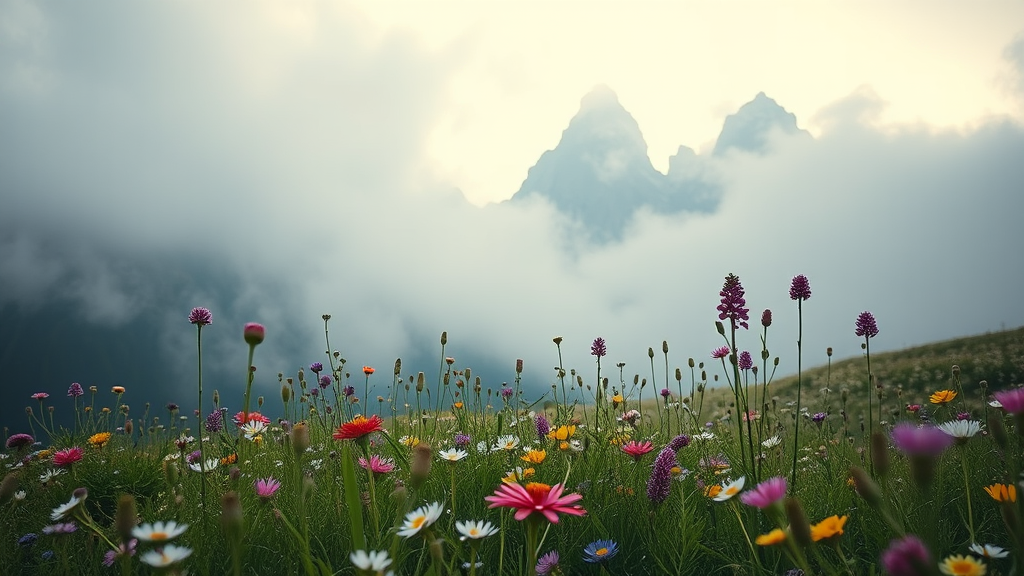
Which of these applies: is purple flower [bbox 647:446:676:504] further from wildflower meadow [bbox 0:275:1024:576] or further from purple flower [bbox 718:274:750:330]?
purple flower [bbox 718:274:750:330]

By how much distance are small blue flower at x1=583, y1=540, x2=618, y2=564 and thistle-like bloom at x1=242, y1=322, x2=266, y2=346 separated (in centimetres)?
139

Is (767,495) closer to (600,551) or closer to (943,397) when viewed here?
(600,551)

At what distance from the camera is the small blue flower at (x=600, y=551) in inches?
77.2

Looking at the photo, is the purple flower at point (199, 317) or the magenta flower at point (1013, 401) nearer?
the magenta flower at point (1013, 401)

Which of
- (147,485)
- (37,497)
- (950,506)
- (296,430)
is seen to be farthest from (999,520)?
(37,497)

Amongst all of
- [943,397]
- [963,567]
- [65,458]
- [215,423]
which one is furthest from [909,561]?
[215,423]

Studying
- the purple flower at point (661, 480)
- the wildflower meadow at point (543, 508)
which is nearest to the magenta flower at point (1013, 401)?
the wildflower meadow at point (543, 508)

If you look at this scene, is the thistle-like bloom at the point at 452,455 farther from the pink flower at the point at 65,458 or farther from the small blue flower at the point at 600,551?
the pink flower at the point at 65,458

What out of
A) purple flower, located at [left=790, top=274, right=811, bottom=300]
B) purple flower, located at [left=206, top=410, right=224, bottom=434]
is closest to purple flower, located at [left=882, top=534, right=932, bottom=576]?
purple flower, located at [left=790, top=274, right=811, bottom=300]

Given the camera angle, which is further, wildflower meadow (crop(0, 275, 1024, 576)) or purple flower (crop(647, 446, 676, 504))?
purple flower (crop(647, 446, 676, 504))

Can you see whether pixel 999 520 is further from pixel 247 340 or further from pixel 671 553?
pixel 247 340

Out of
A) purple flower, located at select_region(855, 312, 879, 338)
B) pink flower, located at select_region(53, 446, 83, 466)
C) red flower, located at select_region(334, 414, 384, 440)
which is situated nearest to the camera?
red flower, located at select_region(334, 414, 384, 440)

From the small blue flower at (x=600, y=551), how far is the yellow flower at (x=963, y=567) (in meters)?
1.01

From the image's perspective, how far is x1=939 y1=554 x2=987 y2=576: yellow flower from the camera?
1.22m
